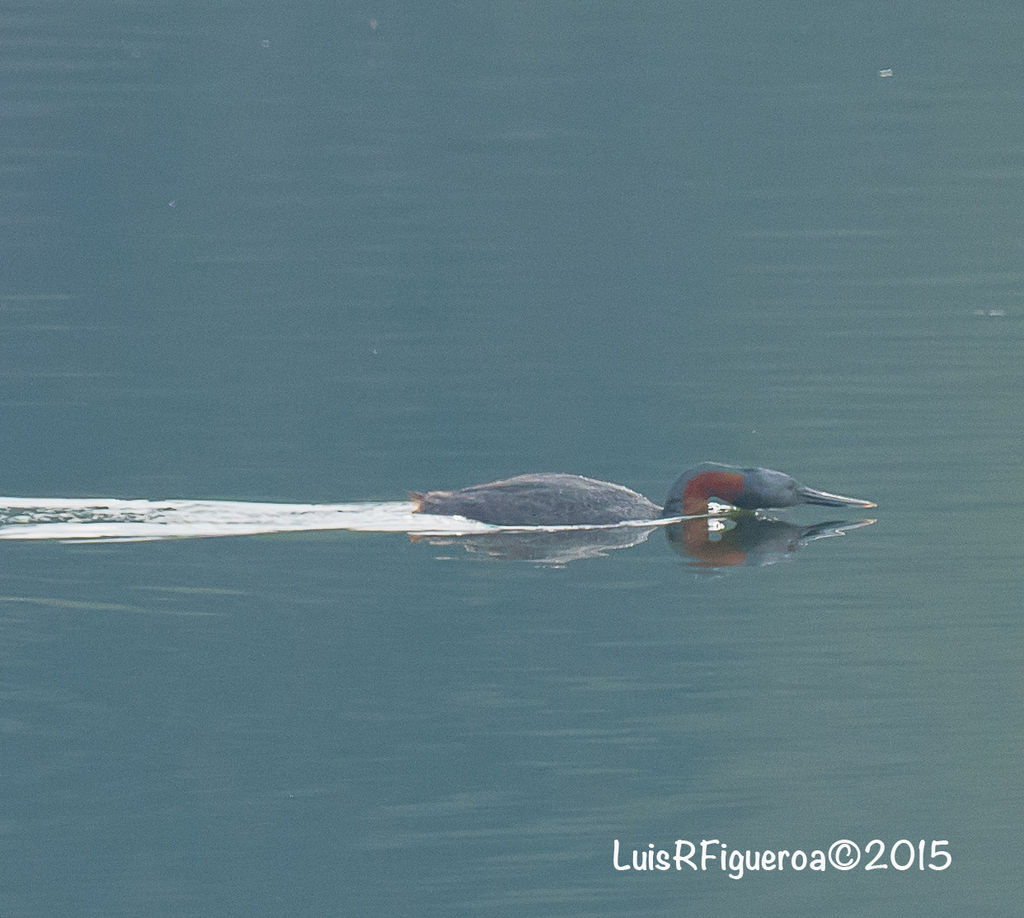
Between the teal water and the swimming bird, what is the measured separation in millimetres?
280

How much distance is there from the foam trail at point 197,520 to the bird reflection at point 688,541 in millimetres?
99

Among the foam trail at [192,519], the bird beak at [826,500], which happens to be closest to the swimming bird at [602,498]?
the bird beak at [826,500]

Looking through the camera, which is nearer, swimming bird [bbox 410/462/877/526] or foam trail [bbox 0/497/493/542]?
foam trail [bbox 0/497/493/542]

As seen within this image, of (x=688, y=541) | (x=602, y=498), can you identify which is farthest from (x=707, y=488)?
(x=602, y=498)

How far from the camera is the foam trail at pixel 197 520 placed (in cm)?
913

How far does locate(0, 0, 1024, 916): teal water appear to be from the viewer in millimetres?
6707

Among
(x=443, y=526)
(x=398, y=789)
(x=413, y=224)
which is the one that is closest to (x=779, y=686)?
(x=398, y=789)

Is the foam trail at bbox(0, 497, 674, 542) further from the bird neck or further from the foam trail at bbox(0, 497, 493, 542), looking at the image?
the bird neck

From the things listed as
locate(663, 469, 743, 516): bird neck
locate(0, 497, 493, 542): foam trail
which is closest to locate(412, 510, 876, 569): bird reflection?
locate(663, 469, 743, 516): bird neck

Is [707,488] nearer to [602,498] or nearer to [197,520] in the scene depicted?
[602,498]

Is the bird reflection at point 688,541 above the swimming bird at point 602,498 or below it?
below

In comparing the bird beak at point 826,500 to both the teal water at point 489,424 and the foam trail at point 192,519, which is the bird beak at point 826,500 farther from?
the foam trail at point 192,519

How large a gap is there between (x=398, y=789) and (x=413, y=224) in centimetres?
991

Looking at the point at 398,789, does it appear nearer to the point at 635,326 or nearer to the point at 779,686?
the point at 779,686
